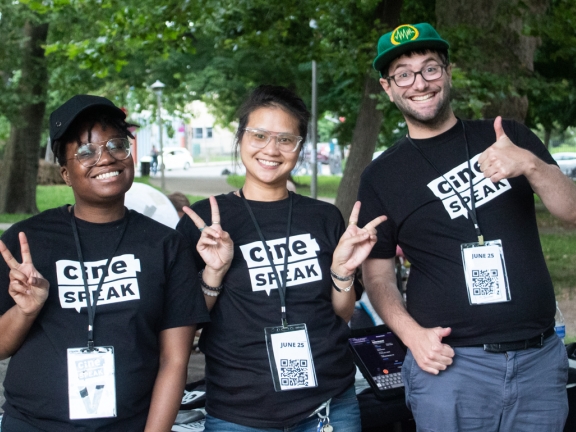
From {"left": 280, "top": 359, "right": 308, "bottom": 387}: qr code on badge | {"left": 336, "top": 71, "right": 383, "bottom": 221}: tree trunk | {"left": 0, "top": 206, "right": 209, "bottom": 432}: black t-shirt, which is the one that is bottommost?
{"left": 280, "top": 359, "right": 308, "bottom": 387}: qr code on badge

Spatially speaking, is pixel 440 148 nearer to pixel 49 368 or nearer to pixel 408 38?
pixel 408 38

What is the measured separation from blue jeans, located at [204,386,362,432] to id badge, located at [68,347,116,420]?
40 cm

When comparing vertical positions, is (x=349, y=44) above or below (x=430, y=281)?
above

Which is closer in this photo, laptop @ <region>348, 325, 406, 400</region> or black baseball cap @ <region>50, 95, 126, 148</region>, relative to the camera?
black baseball cap @ <region>50, 95, 126, 148</region>

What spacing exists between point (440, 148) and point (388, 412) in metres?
1.29

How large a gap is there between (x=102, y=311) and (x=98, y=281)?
0.09 meters

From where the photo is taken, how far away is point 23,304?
2184 millimetres

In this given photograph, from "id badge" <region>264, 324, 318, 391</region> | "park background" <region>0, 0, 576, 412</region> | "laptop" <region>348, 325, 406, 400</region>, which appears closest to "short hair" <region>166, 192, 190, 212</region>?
"park background" <region>0, 0, 576, 412</region>

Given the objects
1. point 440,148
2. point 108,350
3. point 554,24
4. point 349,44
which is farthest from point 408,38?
point 349,44

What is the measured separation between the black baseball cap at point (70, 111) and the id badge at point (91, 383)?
2.23ft

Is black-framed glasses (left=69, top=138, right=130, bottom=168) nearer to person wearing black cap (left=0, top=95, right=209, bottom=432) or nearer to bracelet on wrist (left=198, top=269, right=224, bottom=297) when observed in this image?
person wearing black cap (left=0, top=95, right=209, bottom=432)

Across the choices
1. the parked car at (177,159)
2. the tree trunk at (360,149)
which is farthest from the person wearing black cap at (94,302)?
the parked car at (177,159)

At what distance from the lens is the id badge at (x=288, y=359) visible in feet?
7.99

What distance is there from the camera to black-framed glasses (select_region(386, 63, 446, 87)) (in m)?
2.75
